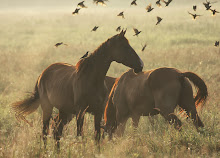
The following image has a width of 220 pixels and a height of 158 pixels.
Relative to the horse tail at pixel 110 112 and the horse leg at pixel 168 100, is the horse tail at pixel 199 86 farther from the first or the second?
the horse tail at pixel 110 112

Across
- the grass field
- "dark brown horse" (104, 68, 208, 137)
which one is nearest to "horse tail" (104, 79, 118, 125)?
"dark brown horse" (104, 68, 208, 137)

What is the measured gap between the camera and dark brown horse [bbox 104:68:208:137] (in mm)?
5238

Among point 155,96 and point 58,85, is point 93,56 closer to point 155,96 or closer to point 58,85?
point 58,85

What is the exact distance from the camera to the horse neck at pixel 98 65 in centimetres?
497

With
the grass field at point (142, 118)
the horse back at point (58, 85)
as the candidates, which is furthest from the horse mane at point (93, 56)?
the grass field at point (142, 118)

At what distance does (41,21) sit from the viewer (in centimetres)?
3494

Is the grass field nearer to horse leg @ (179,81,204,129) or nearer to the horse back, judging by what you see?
horse leg @ (179,81,204,129)

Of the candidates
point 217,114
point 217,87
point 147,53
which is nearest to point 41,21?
point 147,53

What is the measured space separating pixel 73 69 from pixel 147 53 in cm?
953

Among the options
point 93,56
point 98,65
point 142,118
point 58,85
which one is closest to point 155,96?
point 98,65

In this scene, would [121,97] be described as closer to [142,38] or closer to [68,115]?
[68,115]

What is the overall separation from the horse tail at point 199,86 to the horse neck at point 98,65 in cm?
122

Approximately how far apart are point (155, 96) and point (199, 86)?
735 millimetres

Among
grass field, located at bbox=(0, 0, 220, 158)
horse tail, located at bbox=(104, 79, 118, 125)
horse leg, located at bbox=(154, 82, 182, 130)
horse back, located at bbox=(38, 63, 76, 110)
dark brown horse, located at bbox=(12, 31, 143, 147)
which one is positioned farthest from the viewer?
horse tail, located at bbox=(104, 79, 118, 125)
